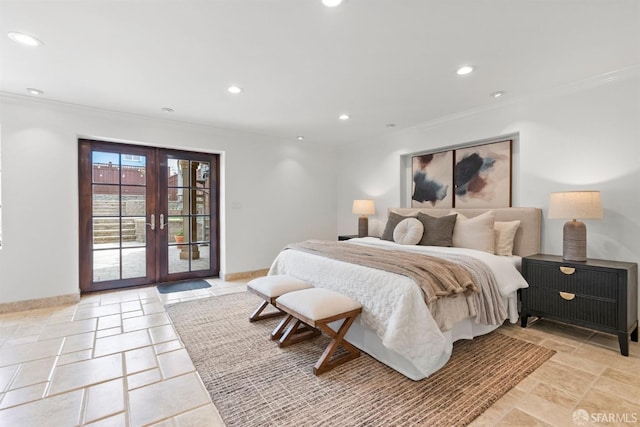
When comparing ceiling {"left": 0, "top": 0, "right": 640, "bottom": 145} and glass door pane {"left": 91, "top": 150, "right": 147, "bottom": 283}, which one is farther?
glass door pane {"left": 91, "top": 150, "right": 147, "bottom": 283}

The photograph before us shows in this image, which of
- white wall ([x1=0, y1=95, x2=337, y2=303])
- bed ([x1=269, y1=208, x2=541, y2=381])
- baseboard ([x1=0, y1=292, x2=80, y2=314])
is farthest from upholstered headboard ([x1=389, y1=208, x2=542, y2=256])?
baseboard ([x1=0, y1=292, x2=80, y2=314])

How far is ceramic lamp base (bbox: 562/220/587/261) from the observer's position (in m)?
2.63

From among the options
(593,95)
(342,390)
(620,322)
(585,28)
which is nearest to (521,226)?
(620,322)

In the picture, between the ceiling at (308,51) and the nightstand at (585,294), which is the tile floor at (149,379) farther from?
the ceiling at (308,51)

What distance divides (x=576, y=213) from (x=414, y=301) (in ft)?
5.90

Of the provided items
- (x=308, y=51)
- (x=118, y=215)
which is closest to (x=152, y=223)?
(x=118, y=215)

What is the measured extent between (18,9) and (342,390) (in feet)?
10.2

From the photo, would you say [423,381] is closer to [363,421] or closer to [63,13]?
[363,421]

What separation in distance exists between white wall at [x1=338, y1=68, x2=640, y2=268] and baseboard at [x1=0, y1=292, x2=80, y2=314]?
516 centimetres

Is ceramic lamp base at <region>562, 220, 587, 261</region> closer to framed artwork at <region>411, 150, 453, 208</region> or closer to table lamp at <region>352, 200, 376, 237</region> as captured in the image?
framed artwork at <region>411, 150, 453, 208</region>

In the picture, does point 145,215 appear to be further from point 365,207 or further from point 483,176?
point 483,176

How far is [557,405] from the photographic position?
1.72m

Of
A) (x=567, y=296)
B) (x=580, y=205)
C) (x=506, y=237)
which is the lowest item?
(x=567, y=296)

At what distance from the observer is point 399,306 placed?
198cm
